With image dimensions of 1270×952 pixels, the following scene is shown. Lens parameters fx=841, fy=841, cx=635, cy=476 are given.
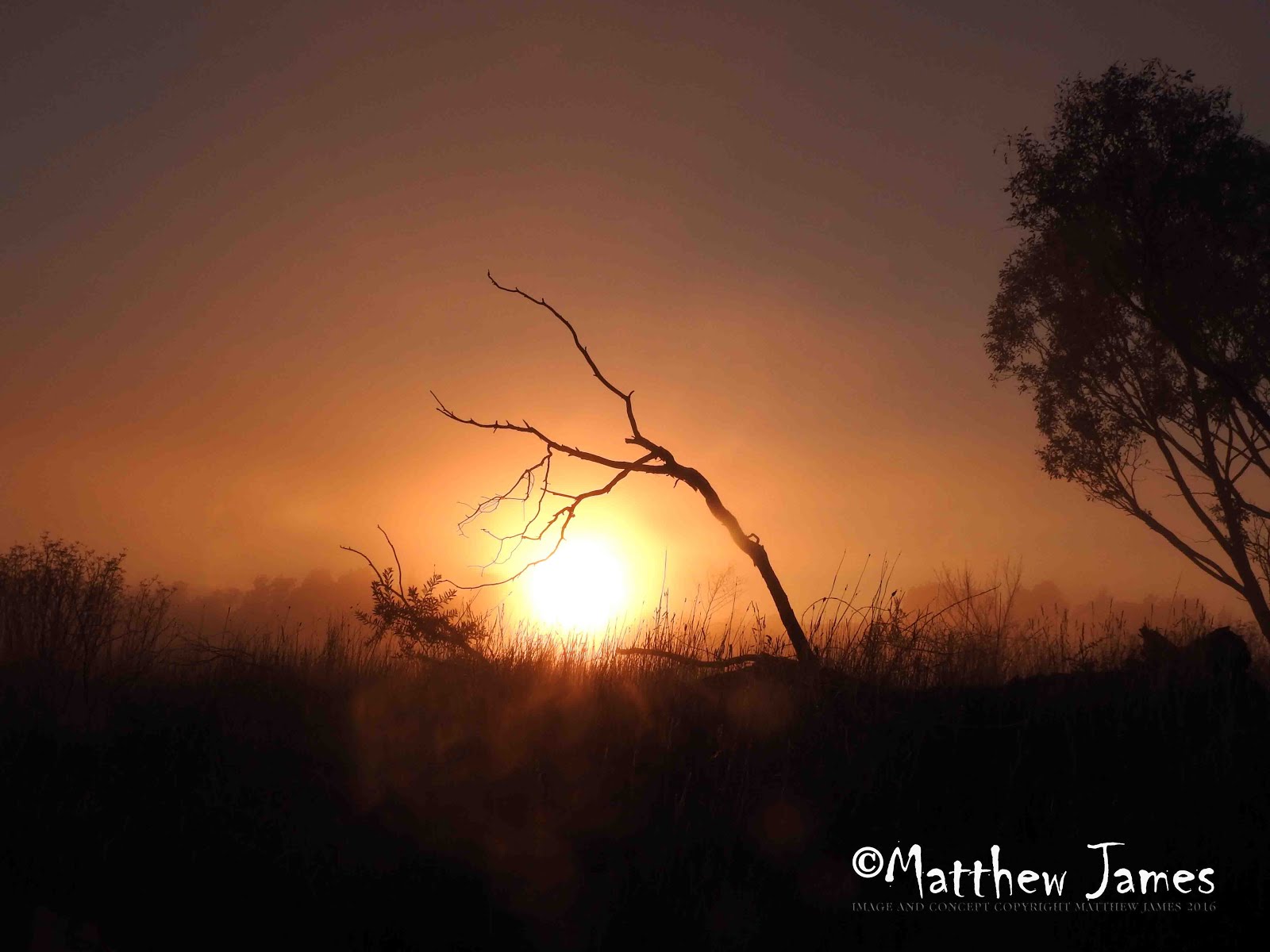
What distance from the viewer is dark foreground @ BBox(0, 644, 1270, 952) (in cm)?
554

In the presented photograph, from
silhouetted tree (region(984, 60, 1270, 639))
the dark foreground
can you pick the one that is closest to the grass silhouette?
the dark foreground

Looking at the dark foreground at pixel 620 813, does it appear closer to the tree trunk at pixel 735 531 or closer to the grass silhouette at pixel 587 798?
the grass silhouette at pixel 587 798

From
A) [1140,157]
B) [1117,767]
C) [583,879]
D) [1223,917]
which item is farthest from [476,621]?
[1140,157]

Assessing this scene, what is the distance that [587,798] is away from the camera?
6.61 m

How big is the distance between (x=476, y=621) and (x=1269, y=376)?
17020mm

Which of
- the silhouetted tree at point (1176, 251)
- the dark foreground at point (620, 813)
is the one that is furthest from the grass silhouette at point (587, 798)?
the silhouetted tree at point (1176, 251)

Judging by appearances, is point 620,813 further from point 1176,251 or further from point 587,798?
point 1176,251

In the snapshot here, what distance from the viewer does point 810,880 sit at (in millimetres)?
→ 5789

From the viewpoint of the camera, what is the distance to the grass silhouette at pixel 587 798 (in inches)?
220

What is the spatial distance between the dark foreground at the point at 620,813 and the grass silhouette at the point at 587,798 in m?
0.02

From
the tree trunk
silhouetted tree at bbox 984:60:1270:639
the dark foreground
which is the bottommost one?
the dark foreground

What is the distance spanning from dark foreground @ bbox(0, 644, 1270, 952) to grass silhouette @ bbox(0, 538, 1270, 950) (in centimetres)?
2

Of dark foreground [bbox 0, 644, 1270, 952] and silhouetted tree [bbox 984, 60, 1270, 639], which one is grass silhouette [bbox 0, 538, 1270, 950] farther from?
silhouetted tree [bbox 984, 60, 1270, 639]

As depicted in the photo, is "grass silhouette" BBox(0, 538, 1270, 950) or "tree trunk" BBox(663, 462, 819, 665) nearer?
"grass silhouette" BBox(0, 538, 1270, 950)
